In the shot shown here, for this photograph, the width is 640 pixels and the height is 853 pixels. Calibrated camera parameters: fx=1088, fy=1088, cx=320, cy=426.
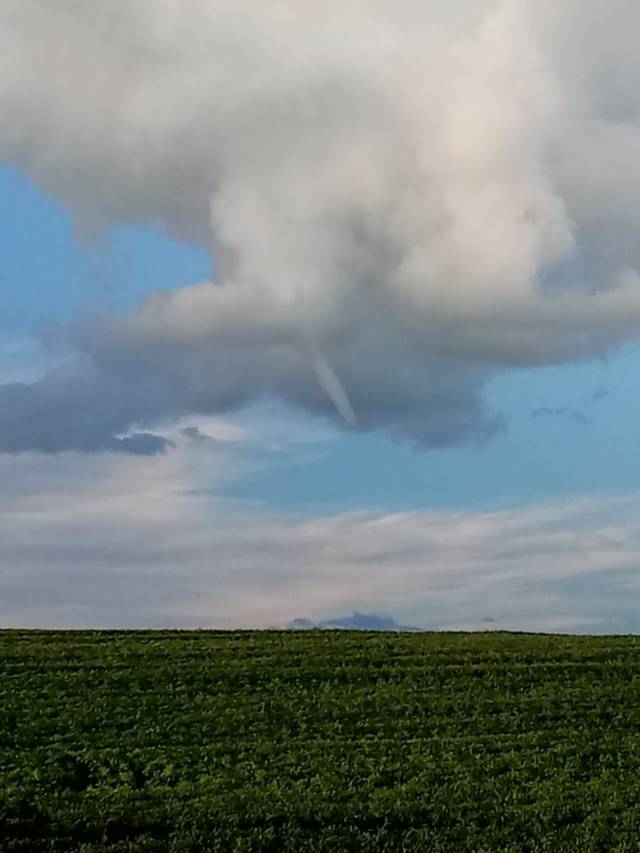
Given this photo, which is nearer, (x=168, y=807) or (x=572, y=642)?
(x=168, y=807)

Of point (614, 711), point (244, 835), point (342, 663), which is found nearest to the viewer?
point (244, 835)

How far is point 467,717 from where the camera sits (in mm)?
33031

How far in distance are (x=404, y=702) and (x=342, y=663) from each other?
5.66 metres

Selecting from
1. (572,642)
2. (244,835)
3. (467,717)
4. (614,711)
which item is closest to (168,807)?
(244,835)

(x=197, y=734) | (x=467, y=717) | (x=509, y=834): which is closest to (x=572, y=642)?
(x=467, y=717)

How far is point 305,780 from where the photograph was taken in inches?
1029

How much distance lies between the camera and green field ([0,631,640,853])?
74.4ft

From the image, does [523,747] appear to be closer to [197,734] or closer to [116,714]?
[197,734]

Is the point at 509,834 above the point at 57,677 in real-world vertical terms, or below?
below

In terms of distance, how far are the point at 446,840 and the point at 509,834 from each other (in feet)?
4.67

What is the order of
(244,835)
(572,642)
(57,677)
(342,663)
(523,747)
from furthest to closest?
1. (572,642)
2. (342,663)
3. (57,677)
4. (523,747)
5. (244,835)

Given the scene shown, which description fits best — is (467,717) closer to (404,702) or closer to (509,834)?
(404,702)

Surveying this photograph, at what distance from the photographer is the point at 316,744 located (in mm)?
29344

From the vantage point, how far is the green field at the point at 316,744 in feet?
74.4
